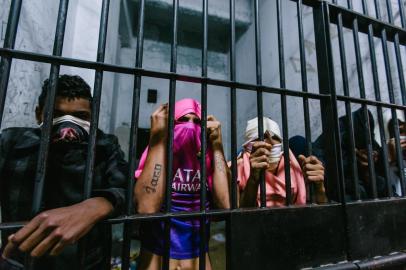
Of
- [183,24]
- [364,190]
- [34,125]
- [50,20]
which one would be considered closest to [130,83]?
[183,24]

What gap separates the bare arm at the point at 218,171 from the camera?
1.27m

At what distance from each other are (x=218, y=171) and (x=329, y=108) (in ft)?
2.12

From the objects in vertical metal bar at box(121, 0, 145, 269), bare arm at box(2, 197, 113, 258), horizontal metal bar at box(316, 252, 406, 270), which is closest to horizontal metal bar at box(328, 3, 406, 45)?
vertical metal bar at box(121, 0, 145, 269)

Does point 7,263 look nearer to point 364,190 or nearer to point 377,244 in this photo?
point 377,244

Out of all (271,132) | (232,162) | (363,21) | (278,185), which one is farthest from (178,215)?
(363,21)

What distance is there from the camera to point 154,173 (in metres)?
1.18

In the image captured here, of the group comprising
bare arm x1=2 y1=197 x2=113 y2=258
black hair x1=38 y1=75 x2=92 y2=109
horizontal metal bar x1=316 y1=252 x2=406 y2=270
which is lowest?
horizontal metal bar x1=316 y1=252 x2=406 y2=270

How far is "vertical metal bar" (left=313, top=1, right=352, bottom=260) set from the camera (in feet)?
3.54

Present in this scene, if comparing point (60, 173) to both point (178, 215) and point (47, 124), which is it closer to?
point (47, 124)

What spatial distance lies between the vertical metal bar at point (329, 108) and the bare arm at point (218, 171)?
20.3 inches

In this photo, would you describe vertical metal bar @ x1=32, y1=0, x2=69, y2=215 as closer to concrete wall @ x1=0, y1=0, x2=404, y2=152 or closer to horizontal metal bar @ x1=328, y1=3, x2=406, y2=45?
concrete wall @ x1=0, y1=0, x2=404, y2=152

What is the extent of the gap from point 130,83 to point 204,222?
475 cm

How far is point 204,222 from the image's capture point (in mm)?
876

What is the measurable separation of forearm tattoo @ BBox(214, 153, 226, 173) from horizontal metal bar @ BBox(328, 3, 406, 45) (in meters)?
0.97
